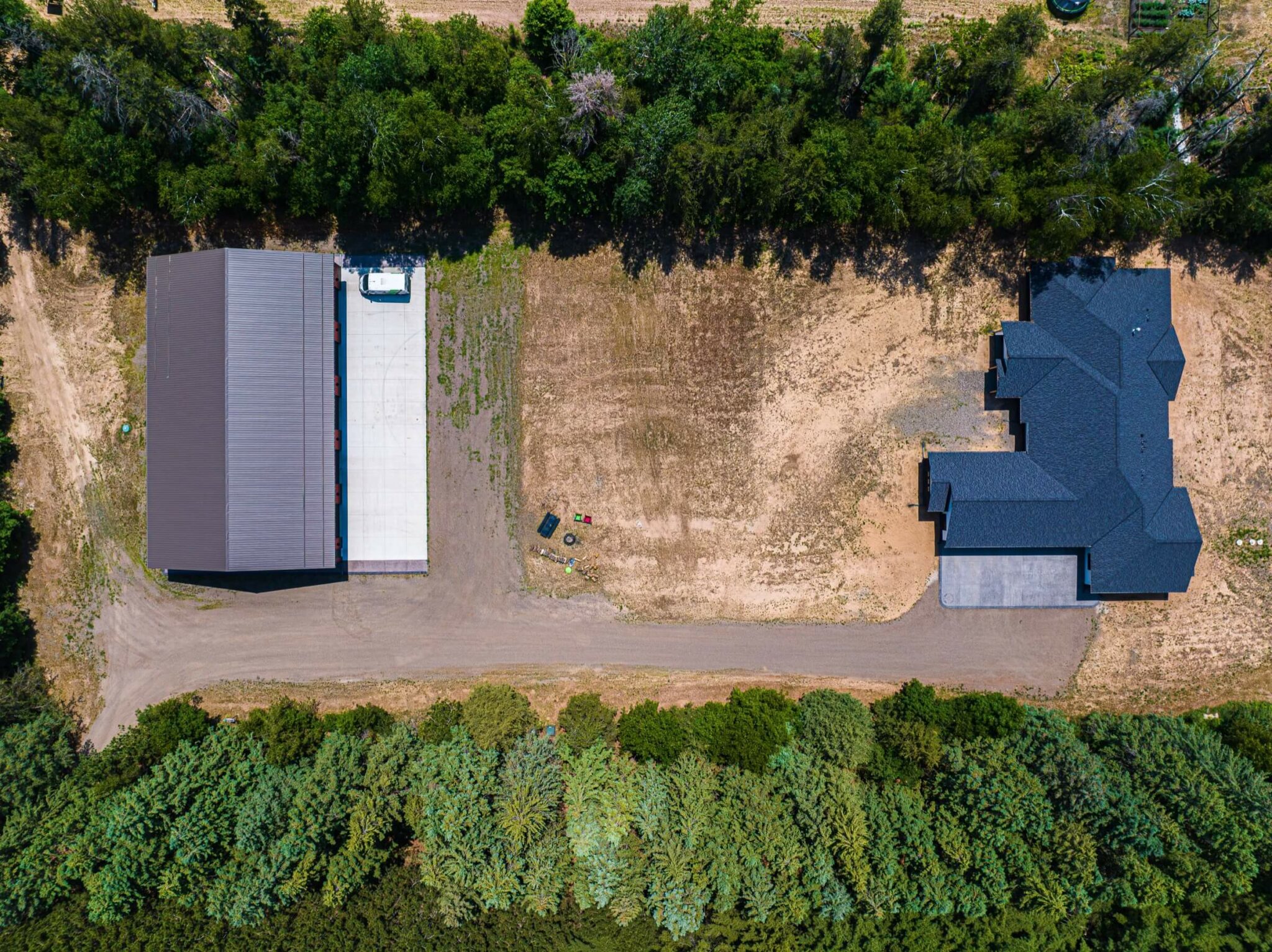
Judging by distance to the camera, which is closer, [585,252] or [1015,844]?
[1015,844]

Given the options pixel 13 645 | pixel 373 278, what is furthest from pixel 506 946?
pixel 373 278

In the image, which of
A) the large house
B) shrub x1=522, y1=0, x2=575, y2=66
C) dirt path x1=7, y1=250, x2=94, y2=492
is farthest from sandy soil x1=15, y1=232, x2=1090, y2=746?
shrub x1=522, y1=0, x2=575, y2=66

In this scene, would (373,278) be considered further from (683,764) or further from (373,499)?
(683,764)

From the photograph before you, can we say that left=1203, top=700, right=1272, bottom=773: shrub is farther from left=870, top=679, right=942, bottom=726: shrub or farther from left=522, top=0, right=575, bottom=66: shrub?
left=522, top=0, right=575, bottom=66: shrub

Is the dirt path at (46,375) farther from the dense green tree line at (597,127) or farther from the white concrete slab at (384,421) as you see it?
the white concrete slab at (384,421)

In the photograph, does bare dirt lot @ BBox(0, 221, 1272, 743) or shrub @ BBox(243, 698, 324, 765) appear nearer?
shrub @ BBox(243, 698, 324, 765)
